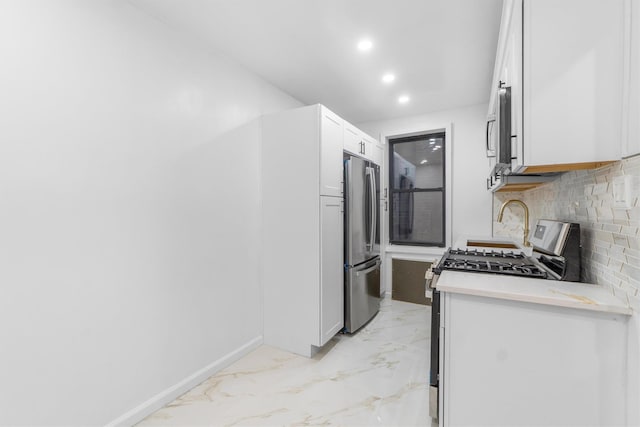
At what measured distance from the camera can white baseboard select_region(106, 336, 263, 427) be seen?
1.69 m

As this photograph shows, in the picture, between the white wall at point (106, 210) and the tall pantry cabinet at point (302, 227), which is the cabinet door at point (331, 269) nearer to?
the tall pantry cabinet at point (302, 227)

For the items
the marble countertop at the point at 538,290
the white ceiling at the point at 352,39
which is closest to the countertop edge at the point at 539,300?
the marble countertop at the point at 538,290

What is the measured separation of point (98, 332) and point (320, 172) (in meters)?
1.78

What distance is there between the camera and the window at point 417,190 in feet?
12.6

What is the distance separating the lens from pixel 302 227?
252cm

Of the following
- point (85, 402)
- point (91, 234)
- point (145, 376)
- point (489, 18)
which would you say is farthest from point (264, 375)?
point (489, 18)

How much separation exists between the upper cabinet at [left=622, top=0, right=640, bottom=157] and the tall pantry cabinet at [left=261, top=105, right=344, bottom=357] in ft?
5.79

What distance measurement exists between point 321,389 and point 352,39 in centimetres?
251

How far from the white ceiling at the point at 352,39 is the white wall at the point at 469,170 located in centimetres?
43

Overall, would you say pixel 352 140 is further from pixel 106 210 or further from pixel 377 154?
pixel 106 210

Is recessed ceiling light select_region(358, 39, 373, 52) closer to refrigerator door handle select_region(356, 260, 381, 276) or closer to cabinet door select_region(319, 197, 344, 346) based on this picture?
cabinet door select_region(319, 197, 344, 346)

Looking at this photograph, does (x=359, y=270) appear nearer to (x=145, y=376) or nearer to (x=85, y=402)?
(x=145, y=376)

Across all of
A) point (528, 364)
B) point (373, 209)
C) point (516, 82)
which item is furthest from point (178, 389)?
point (516, 82)

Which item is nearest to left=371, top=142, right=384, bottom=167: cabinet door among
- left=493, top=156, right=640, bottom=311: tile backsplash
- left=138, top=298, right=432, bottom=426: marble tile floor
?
left=493, top=156, right=640, bottom=311: tile backsplash
